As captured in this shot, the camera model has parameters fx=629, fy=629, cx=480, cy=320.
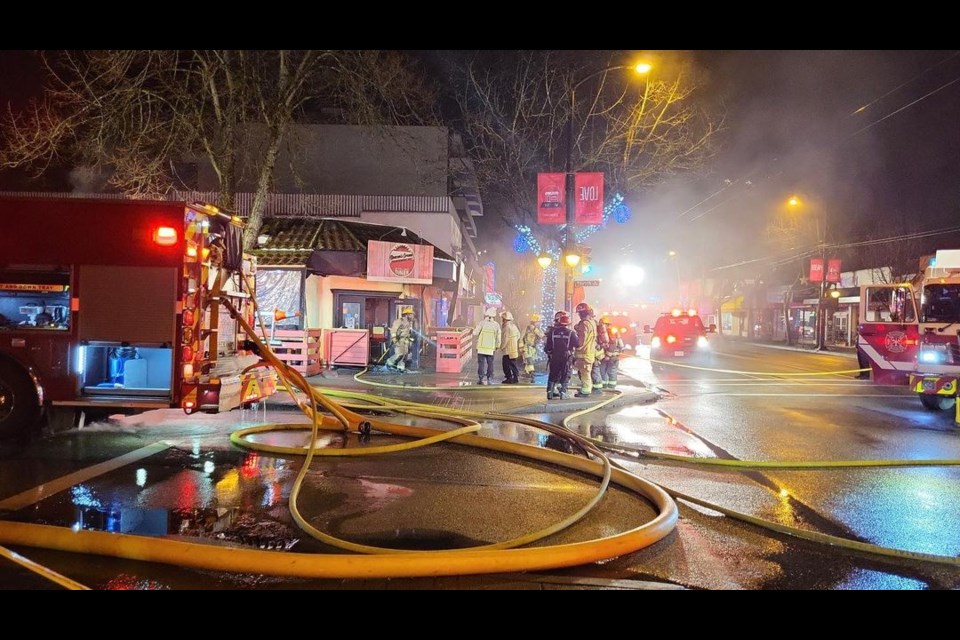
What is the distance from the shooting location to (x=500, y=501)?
18.8ft

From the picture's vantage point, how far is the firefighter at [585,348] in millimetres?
12008

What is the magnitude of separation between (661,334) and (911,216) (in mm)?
23133

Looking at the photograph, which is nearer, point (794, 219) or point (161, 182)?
point (161, 182)

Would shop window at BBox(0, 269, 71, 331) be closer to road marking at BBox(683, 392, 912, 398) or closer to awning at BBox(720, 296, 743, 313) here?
road marking at BBox(683, 392, 912, 398)

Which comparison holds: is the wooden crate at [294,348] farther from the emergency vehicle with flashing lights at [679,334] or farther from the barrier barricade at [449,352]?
the emergency vehicle with flashing lights at [679,334]

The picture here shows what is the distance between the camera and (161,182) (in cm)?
1856

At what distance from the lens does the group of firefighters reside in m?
11.6

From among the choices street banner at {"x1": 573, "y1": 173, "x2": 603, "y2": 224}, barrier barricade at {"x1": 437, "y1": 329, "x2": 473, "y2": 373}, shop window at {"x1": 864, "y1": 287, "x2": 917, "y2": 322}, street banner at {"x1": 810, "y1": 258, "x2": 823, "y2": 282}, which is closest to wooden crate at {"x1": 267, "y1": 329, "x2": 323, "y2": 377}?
barrier barricade at {"x1": 437, "y1": 329, "x2": 473, "y2": 373}

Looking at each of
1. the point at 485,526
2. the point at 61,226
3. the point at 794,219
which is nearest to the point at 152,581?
the point at 485,526

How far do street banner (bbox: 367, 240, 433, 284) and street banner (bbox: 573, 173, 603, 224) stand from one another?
172 inches

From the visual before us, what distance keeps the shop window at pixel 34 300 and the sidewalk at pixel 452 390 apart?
4165 millimetres

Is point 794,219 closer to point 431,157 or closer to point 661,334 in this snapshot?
point 661,334

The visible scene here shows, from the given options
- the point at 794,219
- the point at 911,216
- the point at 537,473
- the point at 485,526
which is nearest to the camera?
the point at 485,526

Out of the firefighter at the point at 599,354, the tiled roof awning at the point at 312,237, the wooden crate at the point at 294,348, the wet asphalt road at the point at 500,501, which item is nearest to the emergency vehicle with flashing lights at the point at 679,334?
the tiled roof awning at the point at 312,237
